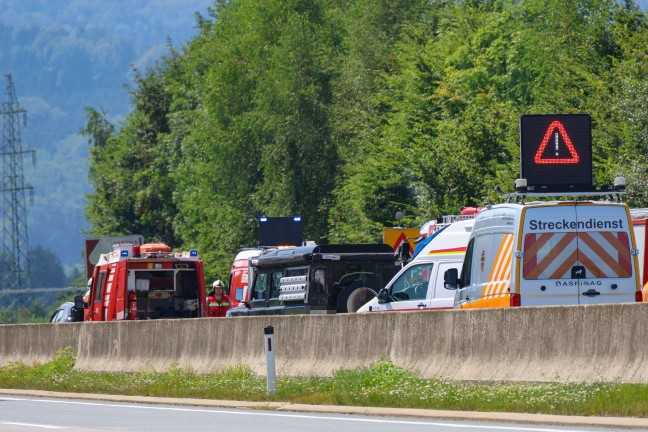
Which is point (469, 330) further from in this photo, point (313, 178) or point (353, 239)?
point (313, 178)

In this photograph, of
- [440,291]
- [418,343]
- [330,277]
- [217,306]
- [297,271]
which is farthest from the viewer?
[217,306]

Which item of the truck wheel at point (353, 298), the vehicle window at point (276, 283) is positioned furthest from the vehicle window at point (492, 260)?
the vehicle window at point (276, 283)

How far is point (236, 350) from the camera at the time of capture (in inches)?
948

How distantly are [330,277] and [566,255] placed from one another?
9871mm

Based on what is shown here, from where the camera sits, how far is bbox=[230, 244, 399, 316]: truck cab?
29.0 meters

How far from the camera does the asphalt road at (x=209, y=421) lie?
47.6 ft

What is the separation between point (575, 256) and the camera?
19750mm

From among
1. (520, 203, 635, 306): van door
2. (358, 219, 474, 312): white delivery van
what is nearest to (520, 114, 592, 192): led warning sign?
(358, 219, 474, 312): white delivery van

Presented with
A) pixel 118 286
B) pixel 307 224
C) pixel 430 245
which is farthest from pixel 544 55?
pixel 430 245

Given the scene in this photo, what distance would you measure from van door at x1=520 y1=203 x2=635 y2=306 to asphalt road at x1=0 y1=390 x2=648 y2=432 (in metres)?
3.65

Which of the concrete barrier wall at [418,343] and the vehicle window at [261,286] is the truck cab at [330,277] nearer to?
the vehicle window at [261,286]

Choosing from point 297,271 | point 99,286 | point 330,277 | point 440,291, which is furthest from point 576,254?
point 99,286

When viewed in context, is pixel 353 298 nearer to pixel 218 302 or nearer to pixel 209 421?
pixel 218 302

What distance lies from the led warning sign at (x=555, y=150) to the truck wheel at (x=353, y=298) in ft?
21.4
